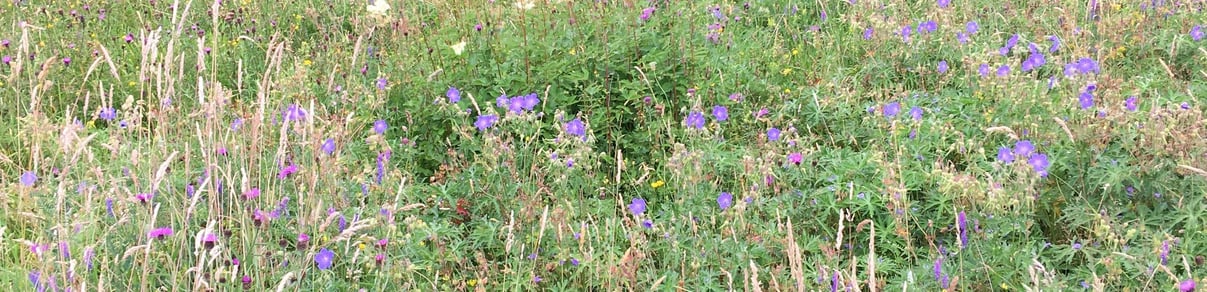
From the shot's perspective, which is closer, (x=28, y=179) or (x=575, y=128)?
(x=28, y=179)

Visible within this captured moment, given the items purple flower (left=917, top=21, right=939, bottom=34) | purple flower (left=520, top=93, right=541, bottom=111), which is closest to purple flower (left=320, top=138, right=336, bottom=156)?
purple flower (left=520, top=93, right=541, bottom=111)

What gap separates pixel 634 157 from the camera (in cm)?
339

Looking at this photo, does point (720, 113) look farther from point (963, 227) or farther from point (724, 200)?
point (963, 227)

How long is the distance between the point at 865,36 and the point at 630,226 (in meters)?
1.69

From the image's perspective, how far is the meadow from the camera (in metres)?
2.24

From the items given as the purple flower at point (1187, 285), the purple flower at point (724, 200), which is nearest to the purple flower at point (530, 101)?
the purple flower at point (724, 200)

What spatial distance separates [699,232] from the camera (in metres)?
2.63

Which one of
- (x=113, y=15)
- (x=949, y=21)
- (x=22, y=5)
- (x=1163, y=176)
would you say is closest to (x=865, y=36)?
(x=949, y=21)

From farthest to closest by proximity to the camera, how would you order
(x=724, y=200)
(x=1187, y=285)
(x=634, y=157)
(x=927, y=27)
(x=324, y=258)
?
(x=927, y=27) < (x=634, y=157) < (x=724, y=200) < (x=324, y=258) < (x=1187, y=285)

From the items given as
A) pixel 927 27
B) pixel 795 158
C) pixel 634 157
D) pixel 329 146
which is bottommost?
pixel 634 157

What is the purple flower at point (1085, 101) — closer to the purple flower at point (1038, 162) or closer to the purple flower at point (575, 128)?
the purple flower at point (1038, 162)

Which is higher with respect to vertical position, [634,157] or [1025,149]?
[1025,149]

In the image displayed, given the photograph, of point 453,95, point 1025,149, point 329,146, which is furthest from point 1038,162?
point 329,146

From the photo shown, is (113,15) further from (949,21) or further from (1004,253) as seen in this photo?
(1004,253)
